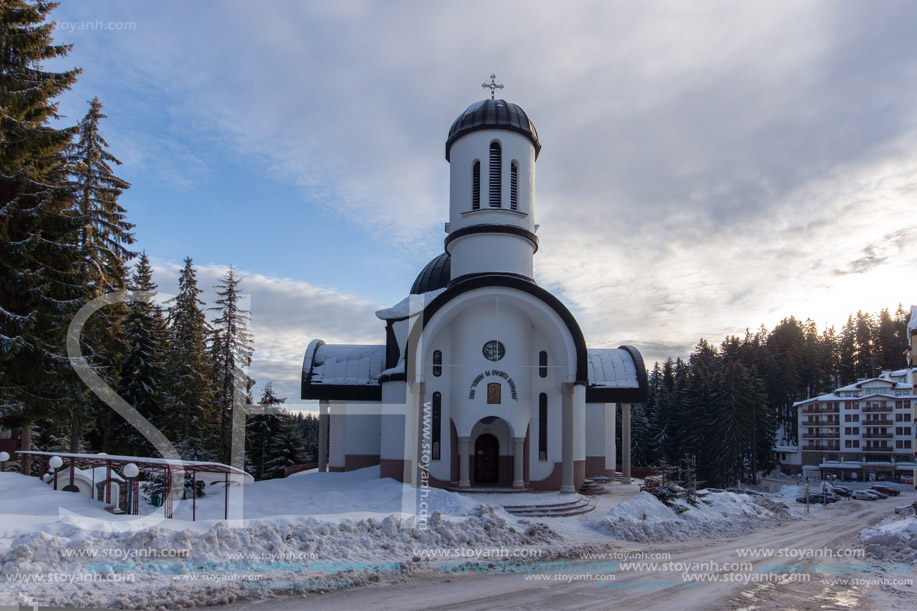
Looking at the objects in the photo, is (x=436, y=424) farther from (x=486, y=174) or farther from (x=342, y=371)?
(x=486, y=174)

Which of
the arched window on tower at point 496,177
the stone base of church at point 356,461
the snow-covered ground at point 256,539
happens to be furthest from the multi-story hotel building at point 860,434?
the stone base of church at point 356,461

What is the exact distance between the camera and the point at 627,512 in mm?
15250

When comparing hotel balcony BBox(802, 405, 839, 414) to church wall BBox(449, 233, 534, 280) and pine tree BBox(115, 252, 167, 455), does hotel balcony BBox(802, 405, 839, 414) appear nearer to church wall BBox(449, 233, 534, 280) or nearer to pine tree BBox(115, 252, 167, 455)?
church wall BBox(449, 233, 534, 280)

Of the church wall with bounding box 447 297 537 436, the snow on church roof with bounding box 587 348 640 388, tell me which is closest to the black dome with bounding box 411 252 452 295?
the church wall with bounding box 447 297 537 436

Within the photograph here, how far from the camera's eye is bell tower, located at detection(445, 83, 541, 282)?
20.9 meters

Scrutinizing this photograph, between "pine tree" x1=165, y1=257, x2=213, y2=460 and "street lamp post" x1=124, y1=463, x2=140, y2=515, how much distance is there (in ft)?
55.5

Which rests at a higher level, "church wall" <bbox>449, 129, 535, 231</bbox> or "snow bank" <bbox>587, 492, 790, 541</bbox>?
"church wall" <bbox>449, 129, 535, 231</bbox>

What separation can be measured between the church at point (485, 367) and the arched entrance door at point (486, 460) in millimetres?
34

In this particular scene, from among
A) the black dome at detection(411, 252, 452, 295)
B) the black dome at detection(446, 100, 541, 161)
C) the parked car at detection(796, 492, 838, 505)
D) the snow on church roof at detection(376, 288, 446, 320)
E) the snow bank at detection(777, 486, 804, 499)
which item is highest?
the black dome at detection(446, 100, 541, 161)

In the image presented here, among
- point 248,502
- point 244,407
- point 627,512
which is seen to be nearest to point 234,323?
point 244,407

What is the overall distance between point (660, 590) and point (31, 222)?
51.8ft

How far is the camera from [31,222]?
1416cm

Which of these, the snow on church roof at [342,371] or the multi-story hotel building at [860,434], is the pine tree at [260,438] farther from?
the multi-story hotel building at [860,434]

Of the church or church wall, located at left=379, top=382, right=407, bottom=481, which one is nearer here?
the church
